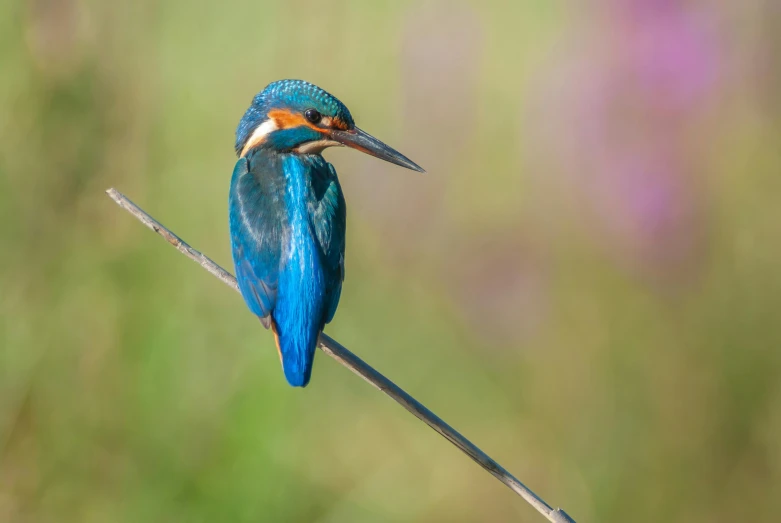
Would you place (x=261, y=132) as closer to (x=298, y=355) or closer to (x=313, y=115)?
(x=313, y=115)

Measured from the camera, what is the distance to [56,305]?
7.34 feet

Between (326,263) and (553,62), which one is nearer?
(326,263)

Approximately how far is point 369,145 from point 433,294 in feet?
1.80

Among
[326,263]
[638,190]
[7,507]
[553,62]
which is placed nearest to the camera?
[326,263]

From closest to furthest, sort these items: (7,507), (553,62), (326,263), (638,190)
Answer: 1. (326,263)
2. (7,507)
3. (638,190)
4. (553,62)

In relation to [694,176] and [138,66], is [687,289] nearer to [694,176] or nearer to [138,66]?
[694,176]

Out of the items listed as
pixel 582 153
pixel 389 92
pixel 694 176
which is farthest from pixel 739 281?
pixel 389 92

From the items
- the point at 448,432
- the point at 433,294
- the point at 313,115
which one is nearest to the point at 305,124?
the point at 313,115

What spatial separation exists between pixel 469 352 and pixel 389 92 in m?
0.80

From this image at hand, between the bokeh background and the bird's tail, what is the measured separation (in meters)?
0.41

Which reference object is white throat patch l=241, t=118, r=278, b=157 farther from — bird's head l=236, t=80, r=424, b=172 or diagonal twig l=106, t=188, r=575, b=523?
diagonal twig l=106, t=188, r=575, b=523

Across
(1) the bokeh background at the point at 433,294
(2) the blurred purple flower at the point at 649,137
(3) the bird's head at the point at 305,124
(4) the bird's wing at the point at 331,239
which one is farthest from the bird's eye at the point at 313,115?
(2) the blurred purple flower at the point at 649,137

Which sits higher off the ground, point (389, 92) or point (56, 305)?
point (389, 92)

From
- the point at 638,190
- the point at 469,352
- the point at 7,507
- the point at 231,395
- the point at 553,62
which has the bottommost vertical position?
the point at 7,507
